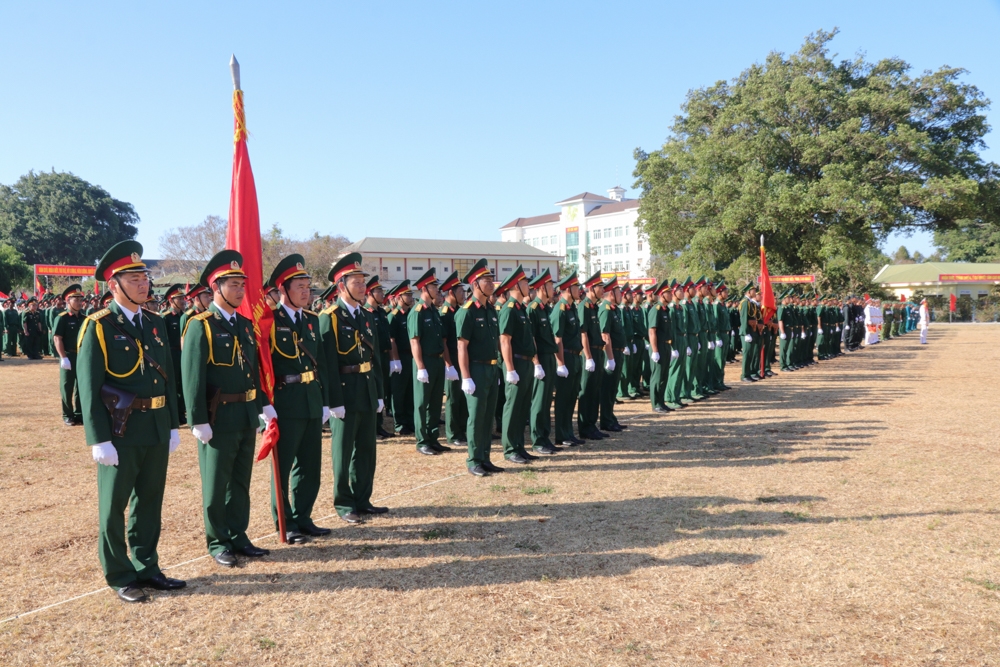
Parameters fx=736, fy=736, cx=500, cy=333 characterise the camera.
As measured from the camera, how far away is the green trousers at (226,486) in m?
4.79

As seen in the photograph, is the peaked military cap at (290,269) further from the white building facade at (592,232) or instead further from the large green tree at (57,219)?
the white building facade at (592,232)

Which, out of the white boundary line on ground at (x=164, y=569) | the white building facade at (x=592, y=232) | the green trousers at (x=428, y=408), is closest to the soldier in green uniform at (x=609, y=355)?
the green trousers at (x=428, y=408)

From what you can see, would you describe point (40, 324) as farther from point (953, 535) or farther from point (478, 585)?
point (953, 535)

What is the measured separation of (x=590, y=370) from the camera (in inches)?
359

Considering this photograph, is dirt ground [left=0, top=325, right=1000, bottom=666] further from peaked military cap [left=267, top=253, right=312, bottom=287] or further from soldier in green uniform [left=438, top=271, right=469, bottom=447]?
peaked military cap [left=267, top=253, right=312, bottom=287]

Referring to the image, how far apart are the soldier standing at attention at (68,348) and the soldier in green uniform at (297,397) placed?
252 inches

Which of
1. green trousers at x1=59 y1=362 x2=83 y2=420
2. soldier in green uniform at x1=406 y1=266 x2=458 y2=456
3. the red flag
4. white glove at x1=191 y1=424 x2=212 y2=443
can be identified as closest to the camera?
white glove at x1=191 y1=424 x2=212 y2=443

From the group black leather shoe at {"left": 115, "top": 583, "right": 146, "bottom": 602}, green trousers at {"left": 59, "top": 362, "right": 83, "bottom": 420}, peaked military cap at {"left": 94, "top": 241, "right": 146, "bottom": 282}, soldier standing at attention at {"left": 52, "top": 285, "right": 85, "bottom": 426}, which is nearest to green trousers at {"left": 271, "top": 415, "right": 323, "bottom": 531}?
black leather shoe at {"left": 115, "top": 583, "right": 146, "bottom": 602}

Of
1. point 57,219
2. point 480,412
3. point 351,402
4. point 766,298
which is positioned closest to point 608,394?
point 480,412

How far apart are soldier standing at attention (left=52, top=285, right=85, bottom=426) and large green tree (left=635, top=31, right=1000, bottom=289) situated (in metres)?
22.5

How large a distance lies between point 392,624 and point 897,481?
16.9 feet

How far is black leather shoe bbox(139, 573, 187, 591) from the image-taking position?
441cm

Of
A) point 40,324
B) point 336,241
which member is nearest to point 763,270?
point 40,324

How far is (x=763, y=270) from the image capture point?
17156mm
